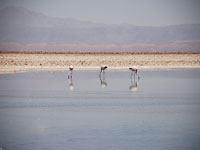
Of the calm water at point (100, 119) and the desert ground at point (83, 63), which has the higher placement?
the desert ground at point (83, 63)

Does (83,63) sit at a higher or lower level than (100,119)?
higher

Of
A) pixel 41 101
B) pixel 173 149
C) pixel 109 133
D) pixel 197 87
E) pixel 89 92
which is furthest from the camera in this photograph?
pixel 197 87

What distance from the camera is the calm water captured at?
10898mm

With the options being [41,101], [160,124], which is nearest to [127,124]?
[160,124]

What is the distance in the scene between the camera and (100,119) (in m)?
14.0

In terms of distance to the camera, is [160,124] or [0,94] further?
[0,94]

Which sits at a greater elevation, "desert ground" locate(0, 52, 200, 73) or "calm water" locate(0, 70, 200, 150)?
"desert ground" locate(0, 52, 200, 73)

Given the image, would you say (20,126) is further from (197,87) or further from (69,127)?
(197,87)

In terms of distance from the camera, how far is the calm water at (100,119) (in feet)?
35.8

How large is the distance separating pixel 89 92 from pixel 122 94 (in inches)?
65.2

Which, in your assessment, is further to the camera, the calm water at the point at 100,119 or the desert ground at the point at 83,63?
the desert ground at the point at 83,63

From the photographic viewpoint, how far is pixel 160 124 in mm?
13211

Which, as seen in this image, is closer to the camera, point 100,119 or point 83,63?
point 100,119

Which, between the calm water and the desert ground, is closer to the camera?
the calm water
